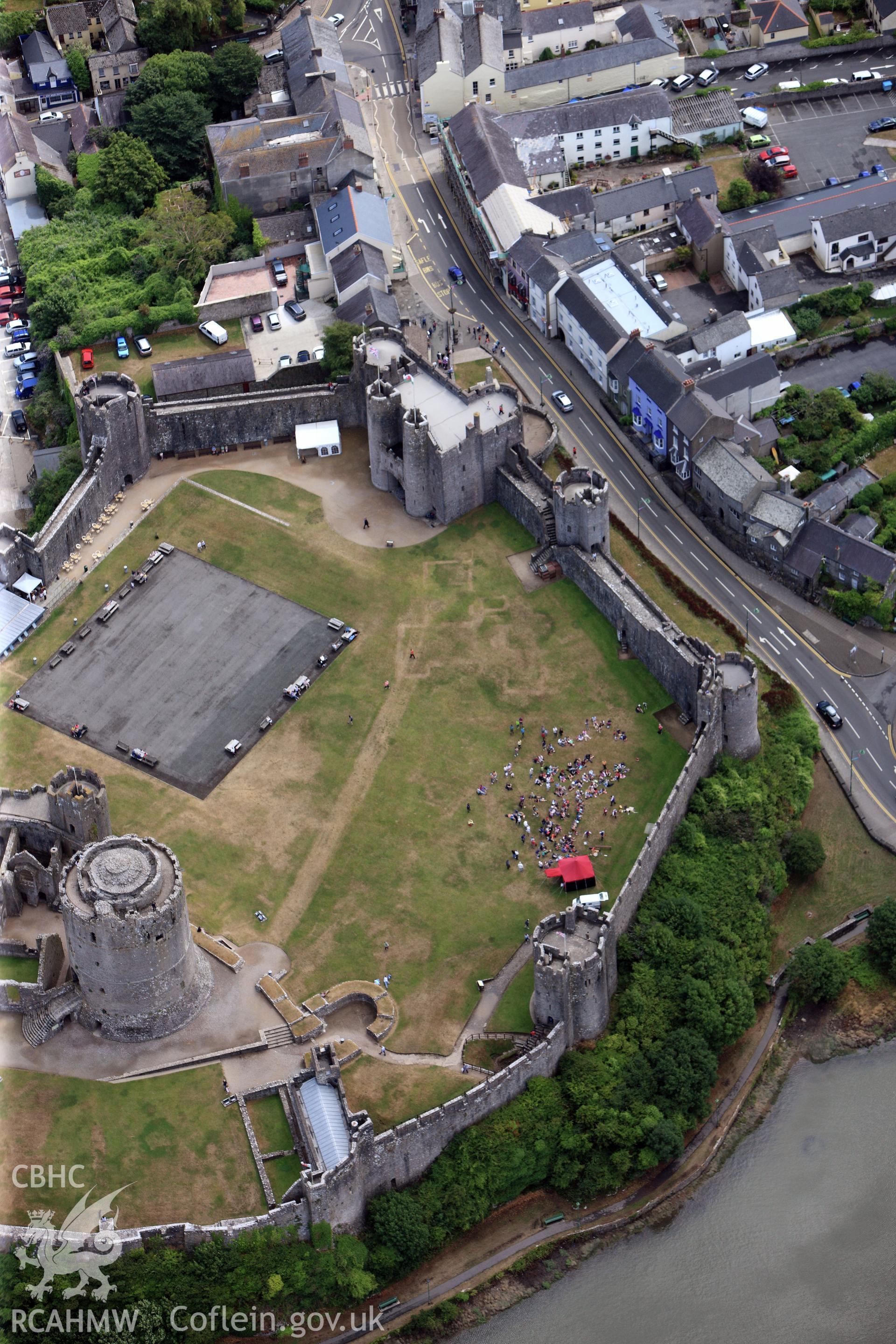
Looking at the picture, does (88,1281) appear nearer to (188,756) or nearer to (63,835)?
(63,835)

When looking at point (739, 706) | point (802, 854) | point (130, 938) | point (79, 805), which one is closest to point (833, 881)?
point (802, 854)

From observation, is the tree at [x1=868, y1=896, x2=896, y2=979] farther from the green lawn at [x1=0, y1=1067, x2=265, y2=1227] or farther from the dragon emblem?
the dragon emblem

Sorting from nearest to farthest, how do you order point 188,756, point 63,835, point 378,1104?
point 378,1104 < point 63,835 < point 188,756

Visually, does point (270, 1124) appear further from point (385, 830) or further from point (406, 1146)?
point (385, 830)

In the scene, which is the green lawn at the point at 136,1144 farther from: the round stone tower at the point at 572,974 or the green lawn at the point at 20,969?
the round stone tower at the point at 572,974

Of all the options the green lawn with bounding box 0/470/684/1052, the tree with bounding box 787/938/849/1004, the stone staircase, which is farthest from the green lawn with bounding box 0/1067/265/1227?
the tree with bounding box 787/938/849/1004

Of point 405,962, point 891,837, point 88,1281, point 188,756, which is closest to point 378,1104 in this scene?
point 405,962
